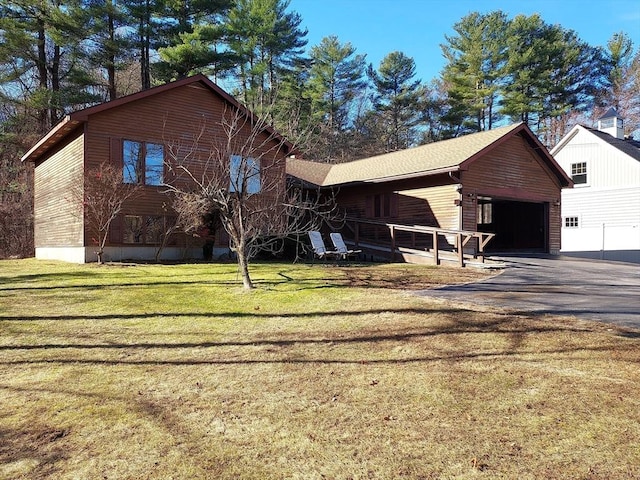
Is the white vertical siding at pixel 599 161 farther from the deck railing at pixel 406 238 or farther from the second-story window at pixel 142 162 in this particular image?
the second-story window at pixel 142 162

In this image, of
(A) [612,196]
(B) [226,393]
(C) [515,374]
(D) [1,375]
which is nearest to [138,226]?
(D) [1,375]

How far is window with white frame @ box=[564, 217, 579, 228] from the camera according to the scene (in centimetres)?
2547

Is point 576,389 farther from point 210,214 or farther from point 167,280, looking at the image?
point 210,214

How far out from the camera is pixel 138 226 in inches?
581

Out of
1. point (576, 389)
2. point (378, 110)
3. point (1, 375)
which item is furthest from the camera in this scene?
point (378, 110)

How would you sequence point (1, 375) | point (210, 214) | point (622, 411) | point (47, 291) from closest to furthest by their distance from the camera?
point (622, 411)
point (1, 375)
point (47, 291)
point (210, 214)

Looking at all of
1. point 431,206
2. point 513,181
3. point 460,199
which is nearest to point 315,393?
point 460,199

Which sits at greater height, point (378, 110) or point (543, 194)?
point (378, 110)

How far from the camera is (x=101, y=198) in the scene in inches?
521

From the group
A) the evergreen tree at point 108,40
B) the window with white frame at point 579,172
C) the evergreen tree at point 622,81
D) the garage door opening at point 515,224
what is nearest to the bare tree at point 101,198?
the evergreen tree at point 108,40

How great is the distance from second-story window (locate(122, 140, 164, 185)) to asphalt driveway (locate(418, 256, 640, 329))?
10401 millimetres

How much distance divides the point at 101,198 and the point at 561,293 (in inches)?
471

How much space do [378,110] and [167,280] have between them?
2971 centimetres

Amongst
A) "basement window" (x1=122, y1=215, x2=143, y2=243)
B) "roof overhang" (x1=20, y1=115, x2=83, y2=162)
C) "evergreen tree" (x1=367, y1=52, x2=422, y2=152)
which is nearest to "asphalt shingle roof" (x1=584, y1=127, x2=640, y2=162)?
"evergreen tree" (x1=367, y1=52, x2=422, y2=152)
